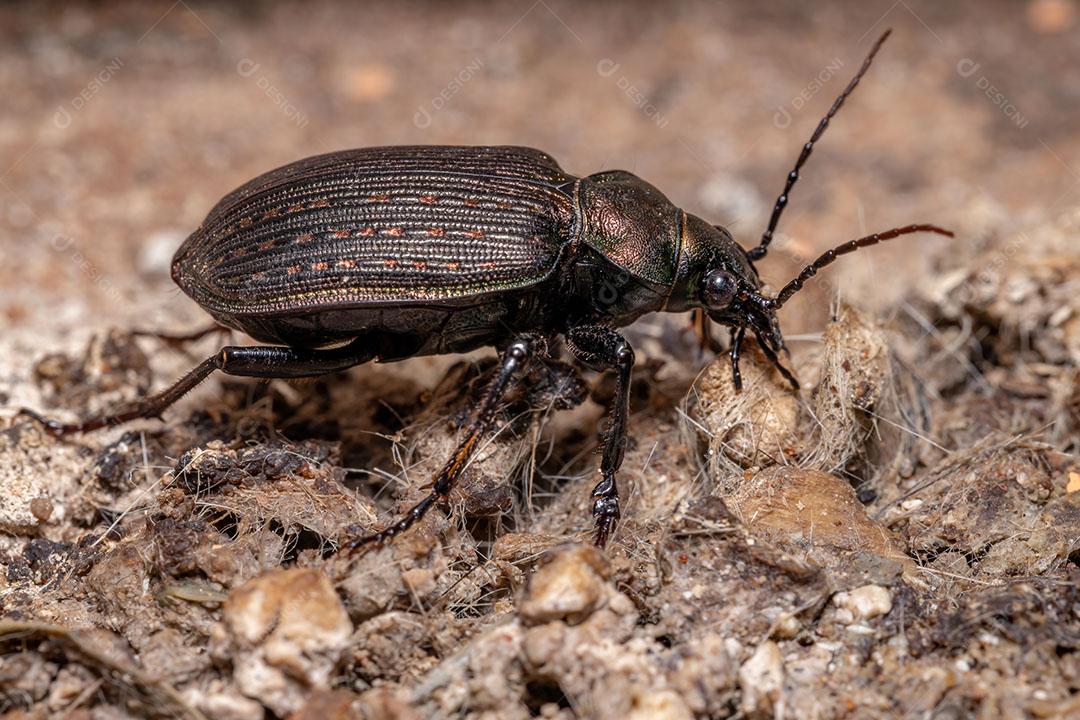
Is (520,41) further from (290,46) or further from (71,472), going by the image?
(71,472)

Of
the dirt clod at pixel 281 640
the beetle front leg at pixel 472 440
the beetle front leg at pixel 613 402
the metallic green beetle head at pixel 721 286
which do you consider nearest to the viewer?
the dirt clod at pixel 281 640

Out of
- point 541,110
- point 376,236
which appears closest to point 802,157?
point 376,236

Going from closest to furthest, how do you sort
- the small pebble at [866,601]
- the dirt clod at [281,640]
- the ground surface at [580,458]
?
the dirt clod at [281,640] → the ground surface at [580,458] → the small pebble at [866,601]

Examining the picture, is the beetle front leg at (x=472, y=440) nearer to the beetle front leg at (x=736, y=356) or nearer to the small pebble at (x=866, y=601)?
the beetle front leg at (x=736, y=356)

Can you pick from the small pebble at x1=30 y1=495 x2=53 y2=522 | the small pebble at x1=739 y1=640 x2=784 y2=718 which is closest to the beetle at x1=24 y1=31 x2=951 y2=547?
the small pebble at x1=30 y1=495 x2=53 y2=522

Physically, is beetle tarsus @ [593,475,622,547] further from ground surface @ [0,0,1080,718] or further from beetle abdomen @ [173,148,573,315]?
beetle abdomen @ [173,148,573,315]

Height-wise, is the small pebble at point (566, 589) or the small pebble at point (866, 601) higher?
the small pebble at point (566, 589)

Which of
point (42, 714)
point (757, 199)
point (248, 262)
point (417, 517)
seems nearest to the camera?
point (42, 714)

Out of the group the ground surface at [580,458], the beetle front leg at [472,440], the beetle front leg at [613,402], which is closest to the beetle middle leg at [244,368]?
the ground surface at [580,458]

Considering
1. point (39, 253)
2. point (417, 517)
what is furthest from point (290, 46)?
point (417, 517)
